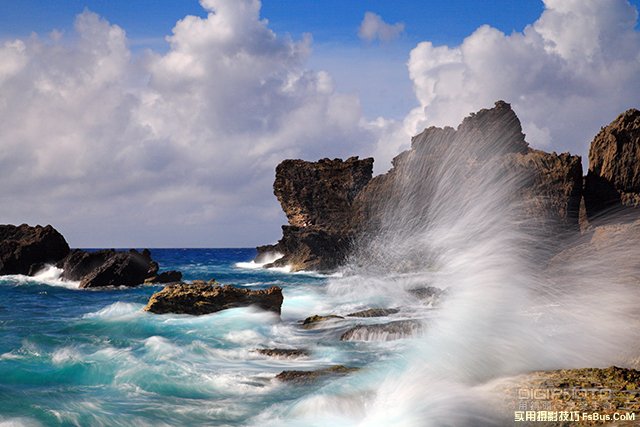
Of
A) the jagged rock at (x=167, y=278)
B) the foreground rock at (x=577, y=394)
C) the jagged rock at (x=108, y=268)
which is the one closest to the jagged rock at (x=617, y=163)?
the foreground rock at (x=577, y=394)

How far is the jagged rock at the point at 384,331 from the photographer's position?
1503 cm

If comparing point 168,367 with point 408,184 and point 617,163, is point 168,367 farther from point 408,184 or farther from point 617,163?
point 408,184

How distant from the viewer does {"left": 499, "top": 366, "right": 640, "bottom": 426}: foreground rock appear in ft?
19.3

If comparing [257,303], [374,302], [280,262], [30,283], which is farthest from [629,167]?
[280,262]

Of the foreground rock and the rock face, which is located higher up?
the rock face

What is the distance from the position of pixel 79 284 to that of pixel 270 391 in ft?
124

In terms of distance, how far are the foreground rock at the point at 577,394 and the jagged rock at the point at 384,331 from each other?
7884 millimetres

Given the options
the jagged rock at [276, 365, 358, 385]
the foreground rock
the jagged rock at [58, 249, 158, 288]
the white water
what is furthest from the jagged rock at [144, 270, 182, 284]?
the foreground rock

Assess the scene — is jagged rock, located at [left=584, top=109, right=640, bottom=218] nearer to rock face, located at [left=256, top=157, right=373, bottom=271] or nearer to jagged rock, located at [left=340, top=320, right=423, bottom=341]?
jagged rock, located at [left=340, top=320, right=423, bottom=341]

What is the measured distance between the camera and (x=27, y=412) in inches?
385

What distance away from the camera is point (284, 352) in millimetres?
14047

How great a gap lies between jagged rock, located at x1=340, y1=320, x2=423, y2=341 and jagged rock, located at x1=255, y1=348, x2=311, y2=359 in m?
1.83

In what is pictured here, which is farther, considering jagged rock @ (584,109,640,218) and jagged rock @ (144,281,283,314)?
jagged rock @ (584,109,640,218)

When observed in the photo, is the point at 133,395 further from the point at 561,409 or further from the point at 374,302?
the point at 374,302
